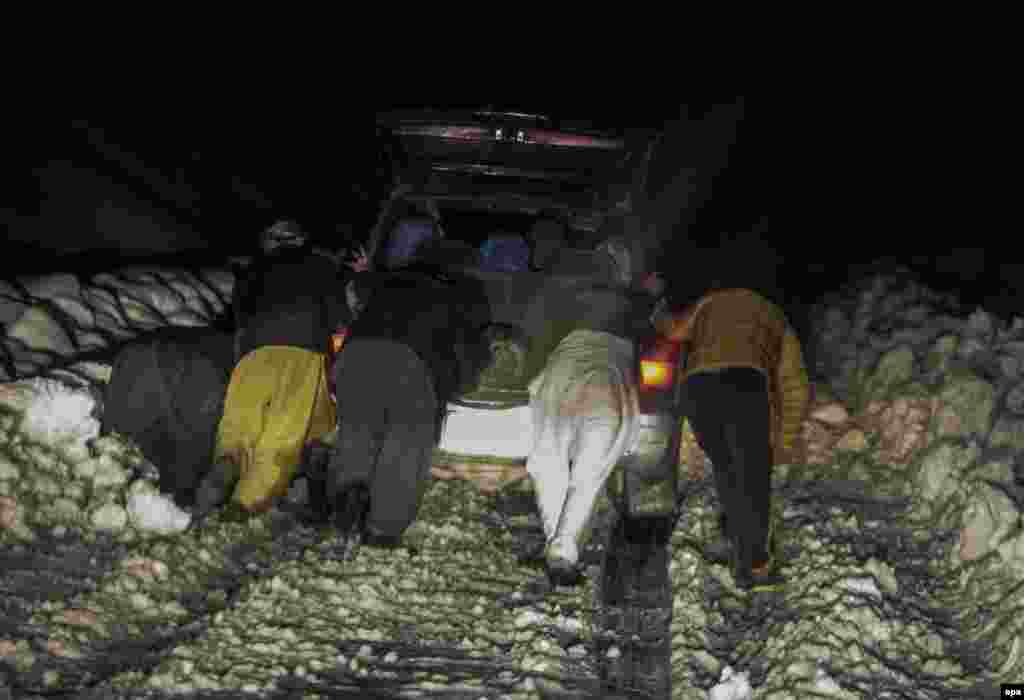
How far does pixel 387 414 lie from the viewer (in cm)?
539

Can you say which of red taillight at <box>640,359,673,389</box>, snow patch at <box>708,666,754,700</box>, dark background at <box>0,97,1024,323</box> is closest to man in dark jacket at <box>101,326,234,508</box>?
dark background at <box>0,97,1024,323</box>

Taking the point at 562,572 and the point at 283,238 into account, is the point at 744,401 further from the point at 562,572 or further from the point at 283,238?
the point at 283,238

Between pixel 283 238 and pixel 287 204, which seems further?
pixel 287 204

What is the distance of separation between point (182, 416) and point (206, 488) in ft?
1.72

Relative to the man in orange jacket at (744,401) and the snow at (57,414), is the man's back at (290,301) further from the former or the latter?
the man in orange jacket at (744,401)

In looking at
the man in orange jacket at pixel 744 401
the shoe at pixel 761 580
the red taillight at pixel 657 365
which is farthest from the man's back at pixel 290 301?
the shoe at pixel 761 580

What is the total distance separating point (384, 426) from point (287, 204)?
15.3m

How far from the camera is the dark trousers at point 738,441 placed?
16.2 ft

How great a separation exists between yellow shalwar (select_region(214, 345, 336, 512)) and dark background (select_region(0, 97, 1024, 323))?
38.0 inches

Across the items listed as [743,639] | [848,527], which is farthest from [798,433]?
[743,639]

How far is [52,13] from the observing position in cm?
1642

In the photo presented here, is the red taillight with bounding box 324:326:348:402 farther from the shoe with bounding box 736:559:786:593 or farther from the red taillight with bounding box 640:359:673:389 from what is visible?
the shoe with bounding box 736:559:786:593

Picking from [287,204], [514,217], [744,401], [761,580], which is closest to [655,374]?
[744,401]

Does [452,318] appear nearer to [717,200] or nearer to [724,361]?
[724,361]
